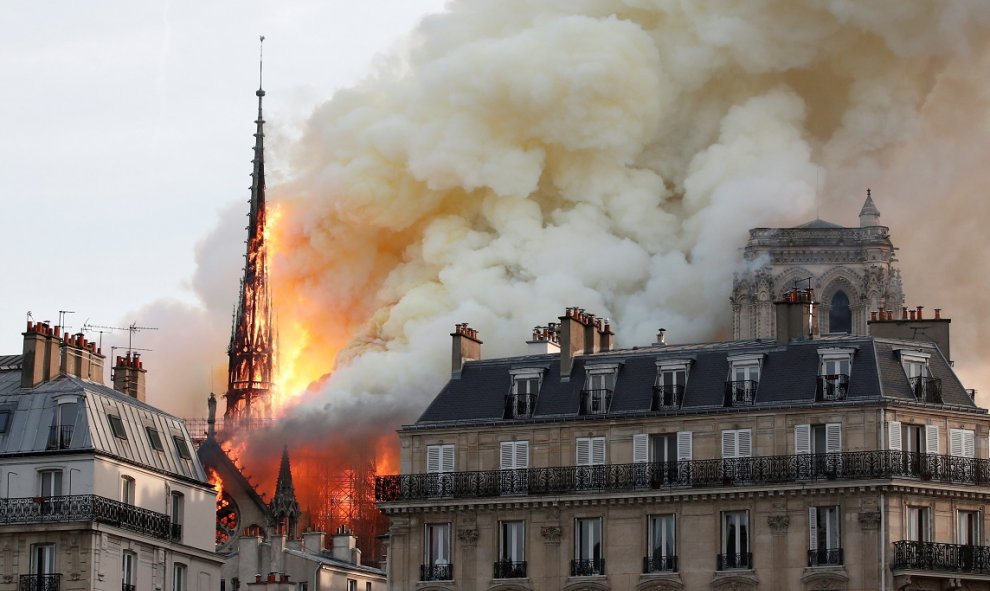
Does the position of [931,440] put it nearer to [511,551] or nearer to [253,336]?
[511,551]

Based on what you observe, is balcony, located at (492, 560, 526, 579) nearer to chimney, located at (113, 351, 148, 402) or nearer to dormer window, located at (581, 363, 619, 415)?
dormer window, located at (581, 363, 619, 415)

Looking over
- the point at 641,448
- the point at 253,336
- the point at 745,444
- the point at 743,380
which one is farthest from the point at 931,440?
the point at 253,336

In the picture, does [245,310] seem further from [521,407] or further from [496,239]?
[521,407]

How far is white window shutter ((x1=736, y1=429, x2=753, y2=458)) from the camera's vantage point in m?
73.6

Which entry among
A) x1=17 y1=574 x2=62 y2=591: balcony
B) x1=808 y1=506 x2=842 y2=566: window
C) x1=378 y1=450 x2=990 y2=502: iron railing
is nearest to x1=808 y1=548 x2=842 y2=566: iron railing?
x1=808 y1=506 x2=842 y2=566: window

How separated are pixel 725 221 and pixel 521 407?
34765 mm

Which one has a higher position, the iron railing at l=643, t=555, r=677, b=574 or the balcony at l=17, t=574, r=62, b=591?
the iron railing at l=643, t=555, r=677, b=574

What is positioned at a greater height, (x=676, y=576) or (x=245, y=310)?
(x=245, y=310)

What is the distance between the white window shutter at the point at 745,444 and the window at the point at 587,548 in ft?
12.1

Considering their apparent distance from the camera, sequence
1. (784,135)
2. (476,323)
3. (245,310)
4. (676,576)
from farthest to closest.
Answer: (245,310), (784,135), (476,323), (676,576)

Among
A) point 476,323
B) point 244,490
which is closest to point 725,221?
point 476,323

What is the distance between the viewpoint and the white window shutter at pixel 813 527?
237ft

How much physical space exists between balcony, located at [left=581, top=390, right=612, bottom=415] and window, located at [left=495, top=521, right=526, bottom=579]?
127 inches

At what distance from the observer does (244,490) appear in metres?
108
